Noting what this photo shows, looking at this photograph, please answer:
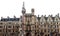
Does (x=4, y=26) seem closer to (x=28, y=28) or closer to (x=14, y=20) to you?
(x=14, y=20)

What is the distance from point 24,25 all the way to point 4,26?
905cm

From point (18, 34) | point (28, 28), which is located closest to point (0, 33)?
point (18, 34)

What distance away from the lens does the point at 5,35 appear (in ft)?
222

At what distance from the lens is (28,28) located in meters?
64.4

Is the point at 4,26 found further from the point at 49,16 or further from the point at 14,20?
the point at 49,16

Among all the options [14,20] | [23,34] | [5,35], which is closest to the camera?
[23,34]

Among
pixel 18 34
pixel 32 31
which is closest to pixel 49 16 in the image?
pixel 32 31

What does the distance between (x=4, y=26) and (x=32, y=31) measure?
1231 centimetres

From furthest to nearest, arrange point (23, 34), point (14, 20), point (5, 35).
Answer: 1. point (14, 20)
2. point (5, 35)
3. point (23, 34)

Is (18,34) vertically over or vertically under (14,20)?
under

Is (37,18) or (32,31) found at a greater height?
(37,18)

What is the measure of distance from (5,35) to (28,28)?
10285 mm

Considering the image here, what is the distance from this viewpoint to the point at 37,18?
66.7 meters

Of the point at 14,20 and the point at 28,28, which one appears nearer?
the point at 28,28
